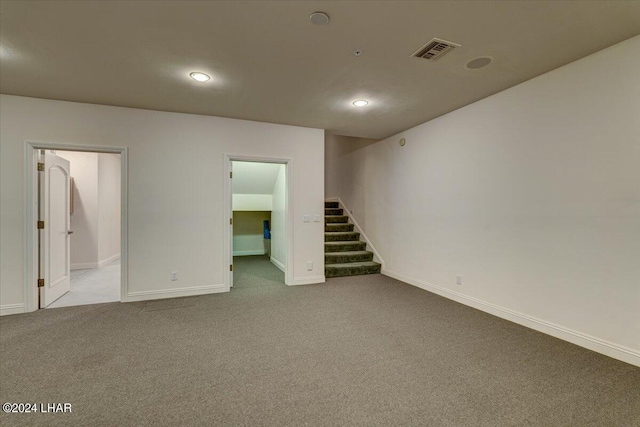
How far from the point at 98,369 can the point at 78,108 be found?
3.20 metres

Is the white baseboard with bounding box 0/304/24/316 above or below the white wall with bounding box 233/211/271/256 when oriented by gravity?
below

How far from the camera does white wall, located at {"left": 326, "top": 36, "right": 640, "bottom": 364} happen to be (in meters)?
2.26

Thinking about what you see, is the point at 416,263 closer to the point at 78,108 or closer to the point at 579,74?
the point at 579,74

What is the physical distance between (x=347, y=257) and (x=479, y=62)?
150 inches

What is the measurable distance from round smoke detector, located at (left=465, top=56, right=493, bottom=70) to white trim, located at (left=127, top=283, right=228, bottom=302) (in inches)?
162

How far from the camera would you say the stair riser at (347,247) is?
5.62 meters

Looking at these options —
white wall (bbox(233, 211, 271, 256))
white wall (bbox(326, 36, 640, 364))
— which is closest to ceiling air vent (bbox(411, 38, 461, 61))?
white wall (bbox(326, 36, 640, 364))

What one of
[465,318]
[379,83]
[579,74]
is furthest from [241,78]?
[465,318]

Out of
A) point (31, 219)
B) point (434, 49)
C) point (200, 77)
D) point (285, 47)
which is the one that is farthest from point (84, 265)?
point (434, 49)

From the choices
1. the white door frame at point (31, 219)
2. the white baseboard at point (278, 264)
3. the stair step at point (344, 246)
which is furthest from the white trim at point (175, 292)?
the stair step at point (344, 246)

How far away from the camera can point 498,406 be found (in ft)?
5.57

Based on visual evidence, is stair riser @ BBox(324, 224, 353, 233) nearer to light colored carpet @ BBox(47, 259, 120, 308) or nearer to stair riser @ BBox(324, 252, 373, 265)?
stair riser @ BBox(324, 252, 373, 265)

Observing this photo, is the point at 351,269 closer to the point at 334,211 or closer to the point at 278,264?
the point at 278,264

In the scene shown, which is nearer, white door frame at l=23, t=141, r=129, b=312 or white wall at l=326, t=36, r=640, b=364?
white wall at l=326, t=36, r=640, b=364
